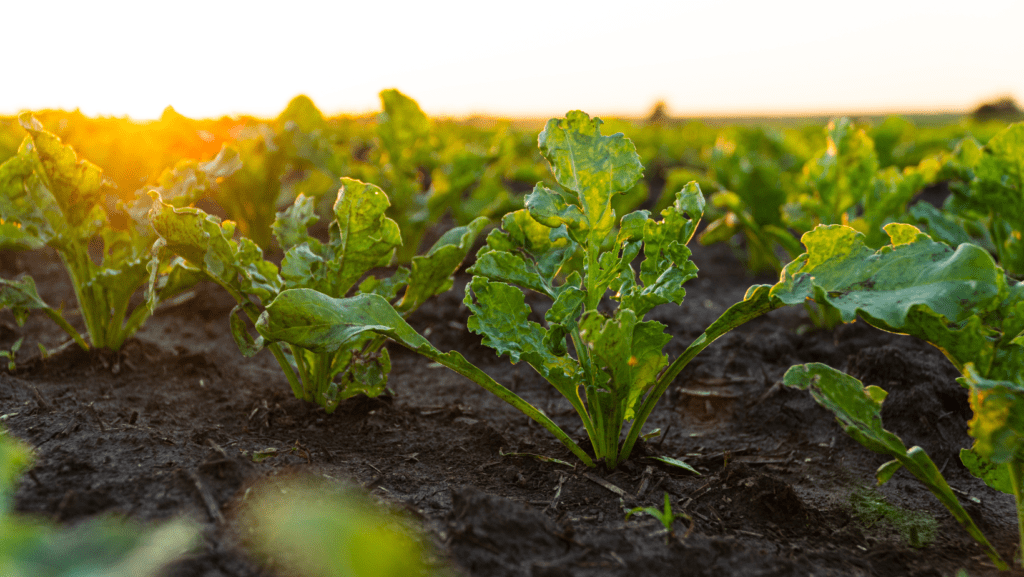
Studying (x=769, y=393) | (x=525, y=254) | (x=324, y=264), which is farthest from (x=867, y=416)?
(x=324, y=264)

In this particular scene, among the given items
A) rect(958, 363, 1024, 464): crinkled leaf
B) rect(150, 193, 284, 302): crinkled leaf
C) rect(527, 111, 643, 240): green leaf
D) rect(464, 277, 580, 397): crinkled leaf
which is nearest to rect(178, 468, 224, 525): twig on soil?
rect(150, 193, 284, 302): crinkled leaf

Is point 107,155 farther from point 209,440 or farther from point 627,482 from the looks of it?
point 627,482

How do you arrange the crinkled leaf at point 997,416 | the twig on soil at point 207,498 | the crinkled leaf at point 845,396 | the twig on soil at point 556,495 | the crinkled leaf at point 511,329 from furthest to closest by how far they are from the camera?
the crinkled leaf at point 511,329 < the twig on soil at point 556,495 < the crinkled leaf at point 845,396 < the twig on soil at point 207,498 < the crinkled leaf at point 997,416

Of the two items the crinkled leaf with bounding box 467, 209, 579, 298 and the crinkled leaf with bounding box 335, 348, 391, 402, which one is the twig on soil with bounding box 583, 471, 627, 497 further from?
the crinkled leaf with bounding box 335, 348, 391, 402

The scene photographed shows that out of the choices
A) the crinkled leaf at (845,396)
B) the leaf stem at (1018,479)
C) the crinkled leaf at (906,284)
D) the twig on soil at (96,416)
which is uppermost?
the crinkled leaf at (906,284)

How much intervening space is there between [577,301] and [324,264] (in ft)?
3.18

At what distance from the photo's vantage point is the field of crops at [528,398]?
137cm

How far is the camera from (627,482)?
5.92 ft

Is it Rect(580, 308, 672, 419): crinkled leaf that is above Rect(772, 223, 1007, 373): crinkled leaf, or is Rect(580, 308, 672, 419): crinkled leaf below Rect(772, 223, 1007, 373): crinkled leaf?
below

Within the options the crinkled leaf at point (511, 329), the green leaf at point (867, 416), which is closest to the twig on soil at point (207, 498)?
the crinkled leaf at point (511, 329)

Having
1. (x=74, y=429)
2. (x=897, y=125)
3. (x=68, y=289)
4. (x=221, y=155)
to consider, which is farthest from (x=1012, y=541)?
(x=897, y=125)

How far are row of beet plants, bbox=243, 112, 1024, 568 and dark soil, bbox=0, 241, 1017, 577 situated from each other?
9.5 inches

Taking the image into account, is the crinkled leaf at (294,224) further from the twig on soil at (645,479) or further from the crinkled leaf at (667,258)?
the twig on soil at (645,479)

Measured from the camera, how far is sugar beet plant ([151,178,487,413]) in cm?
191
